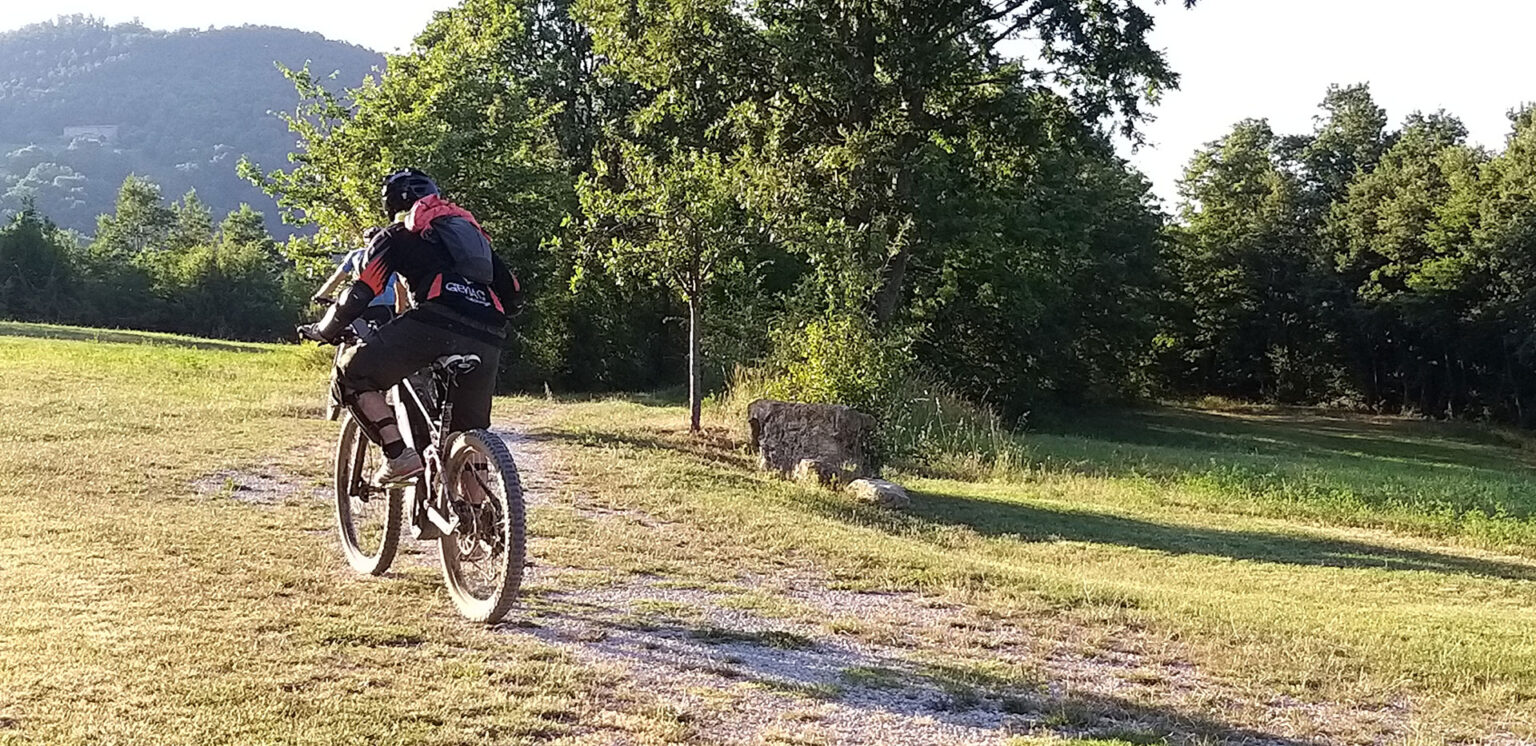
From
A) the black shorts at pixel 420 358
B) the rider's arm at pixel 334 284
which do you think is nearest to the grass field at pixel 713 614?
the black shorts at pixel 420 358

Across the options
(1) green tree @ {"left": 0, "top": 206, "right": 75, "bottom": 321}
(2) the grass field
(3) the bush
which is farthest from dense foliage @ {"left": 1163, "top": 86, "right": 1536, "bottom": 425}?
(1) green tree @ {"left": 0, "top": 206, "right": 75, "bottom": 321}

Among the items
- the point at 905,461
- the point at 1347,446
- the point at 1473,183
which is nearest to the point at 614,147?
the point at 905,461

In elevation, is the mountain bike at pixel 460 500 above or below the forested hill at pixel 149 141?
below

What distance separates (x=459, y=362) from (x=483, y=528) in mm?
683

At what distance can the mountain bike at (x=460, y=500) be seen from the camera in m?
4.67

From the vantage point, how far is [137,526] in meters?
6.48

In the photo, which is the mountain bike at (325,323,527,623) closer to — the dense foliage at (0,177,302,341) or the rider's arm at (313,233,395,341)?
the rider's arm at (313,233,395,341)

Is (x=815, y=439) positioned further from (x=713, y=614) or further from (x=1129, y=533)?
(x=713, y=614)

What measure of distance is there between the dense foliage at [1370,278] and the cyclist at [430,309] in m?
Result: 42.4

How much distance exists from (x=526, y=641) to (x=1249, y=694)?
283cm

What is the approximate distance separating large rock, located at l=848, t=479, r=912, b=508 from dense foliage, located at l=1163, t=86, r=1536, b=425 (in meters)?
36.3

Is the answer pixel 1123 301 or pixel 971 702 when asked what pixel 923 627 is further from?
pixel 1123 301

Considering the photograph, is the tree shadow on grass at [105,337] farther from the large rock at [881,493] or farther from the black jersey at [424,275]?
the black jersey at [424,275]

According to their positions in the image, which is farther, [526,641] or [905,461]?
[905,461]
